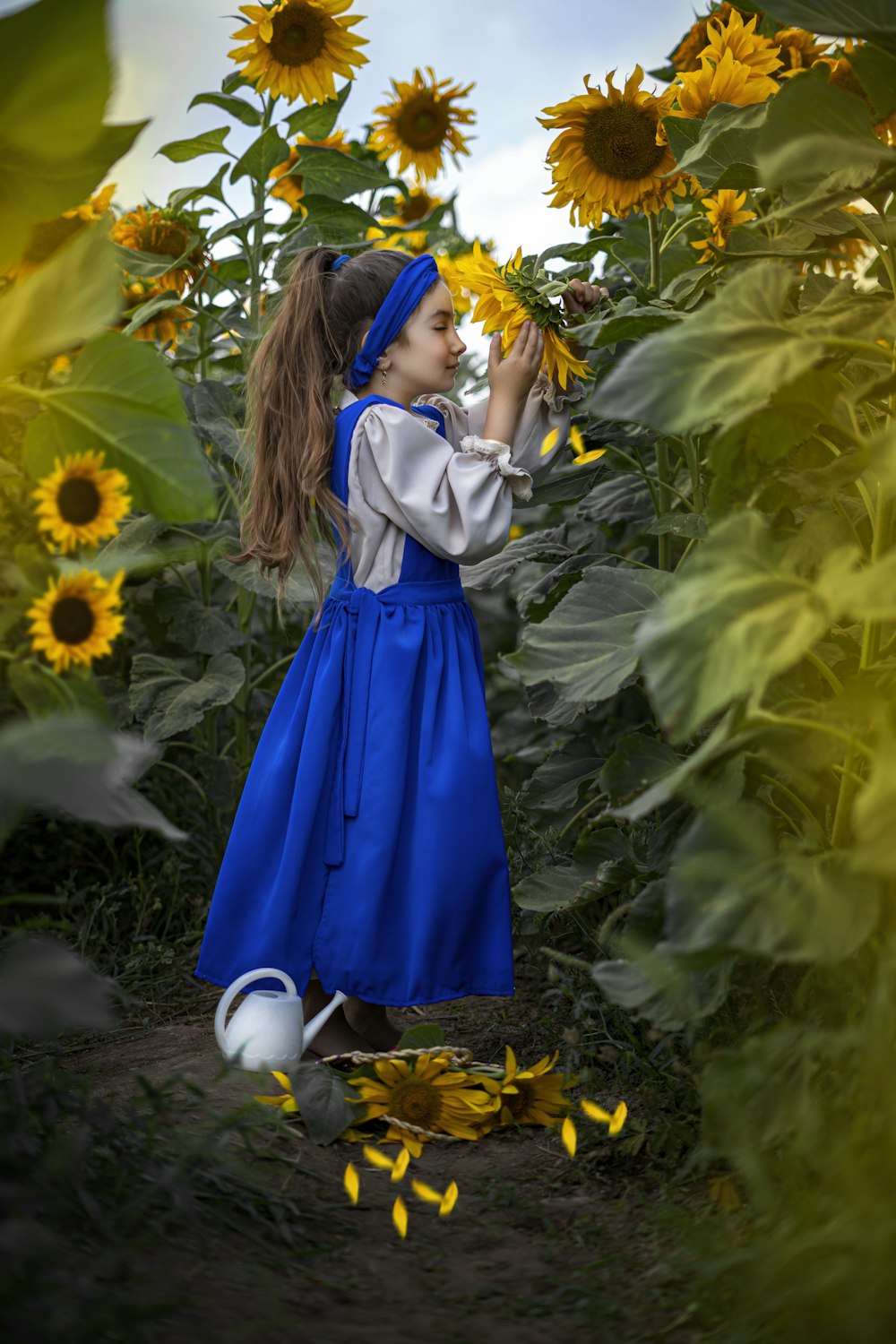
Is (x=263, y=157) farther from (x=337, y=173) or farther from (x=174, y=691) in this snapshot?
(x=174, y=691)

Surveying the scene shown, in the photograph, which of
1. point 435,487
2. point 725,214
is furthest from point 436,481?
point 725,214

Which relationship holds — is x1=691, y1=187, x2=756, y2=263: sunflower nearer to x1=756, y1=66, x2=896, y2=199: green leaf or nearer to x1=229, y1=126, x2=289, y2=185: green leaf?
x1=756, y1=66, x2=896, y2=199: green leaf

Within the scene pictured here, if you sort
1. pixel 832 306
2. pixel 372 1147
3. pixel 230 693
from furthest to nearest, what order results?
pixel 230 693
pixel 372 1147
pixel 832 306

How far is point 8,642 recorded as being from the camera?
1.37 metres

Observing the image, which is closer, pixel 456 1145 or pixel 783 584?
pixel 783 584

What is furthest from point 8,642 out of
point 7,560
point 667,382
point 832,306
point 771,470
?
point 832,306

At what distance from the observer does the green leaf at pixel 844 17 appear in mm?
1362

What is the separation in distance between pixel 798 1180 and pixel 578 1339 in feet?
0.82

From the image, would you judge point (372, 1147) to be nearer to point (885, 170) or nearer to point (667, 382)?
point (667, 382)

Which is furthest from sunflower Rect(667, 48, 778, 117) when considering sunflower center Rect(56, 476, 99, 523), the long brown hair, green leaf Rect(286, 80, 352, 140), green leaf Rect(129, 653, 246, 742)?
green leaf Rect(129, 653, 246, 742)

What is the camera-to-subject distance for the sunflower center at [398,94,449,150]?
2836 millimetres

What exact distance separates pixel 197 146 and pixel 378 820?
4.48 ft

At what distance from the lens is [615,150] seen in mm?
1901

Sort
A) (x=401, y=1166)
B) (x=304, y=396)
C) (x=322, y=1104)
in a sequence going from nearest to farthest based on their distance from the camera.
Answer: (x=401, y=1166) → (x=322, y=1104) → (x=304, y=396)
